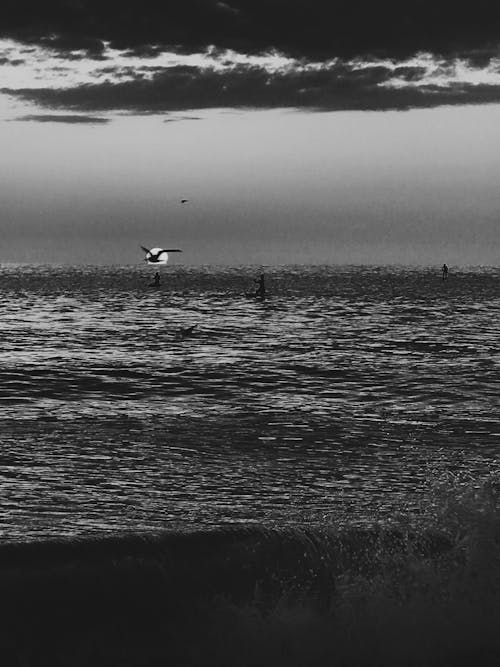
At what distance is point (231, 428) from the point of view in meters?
18.3

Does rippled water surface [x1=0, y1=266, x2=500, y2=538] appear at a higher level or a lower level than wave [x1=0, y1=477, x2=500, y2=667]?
lower

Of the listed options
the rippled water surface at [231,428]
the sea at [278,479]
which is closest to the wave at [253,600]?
the sea at [278,479]

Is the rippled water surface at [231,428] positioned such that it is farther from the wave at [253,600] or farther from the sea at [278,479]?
the wave at [253,600]

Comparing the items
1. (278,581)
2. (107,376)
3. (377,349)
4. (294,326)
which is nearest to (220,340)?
(377,349)

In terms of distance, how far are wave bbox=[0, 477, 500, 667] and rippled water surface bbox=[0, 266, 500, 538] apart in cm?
197

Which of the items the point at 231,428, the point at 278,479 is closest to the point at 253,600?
the point at 278,479

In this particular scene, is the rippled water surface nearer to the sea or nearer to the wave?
the sea

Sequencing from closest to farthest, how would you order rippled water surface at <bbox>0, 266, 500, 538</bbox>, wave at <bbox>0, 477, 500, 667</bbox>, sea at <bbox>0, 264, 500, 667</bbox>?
wave at <bbox>0, 477, 500, 667</bbox> → sea at <bbox>0, 264, 500, 667</bbox> → rippled water surface at <bbox>0, 266, 500, 538</bbox>

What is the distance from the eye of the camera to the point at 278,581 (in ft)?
26.0

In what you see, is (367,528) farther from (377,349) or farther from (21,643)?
(377,349)

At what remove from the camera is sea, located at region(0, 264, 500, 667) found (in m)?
7.77

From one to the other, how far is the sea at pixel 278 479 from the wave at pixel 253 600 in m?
0.02

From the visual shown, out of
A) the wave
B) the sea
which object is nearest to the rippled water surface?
the sea

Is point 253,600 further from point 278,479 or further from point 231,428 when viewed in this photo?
point 231,428
